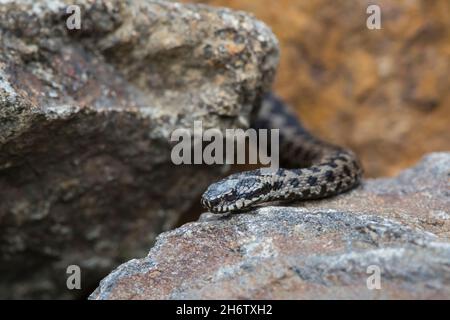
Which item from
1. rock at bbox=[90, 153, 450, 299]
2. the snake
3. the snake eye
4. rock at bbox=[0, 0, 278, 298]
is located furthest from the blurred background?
the snake eye

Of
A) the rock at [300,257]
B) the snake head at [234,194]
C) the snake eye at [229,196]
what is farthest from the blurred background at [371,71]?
the snake eye at [229,196]

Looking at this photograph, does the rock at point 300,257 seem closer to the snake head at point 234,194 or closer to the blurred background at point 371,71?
the snake head at point 234,194

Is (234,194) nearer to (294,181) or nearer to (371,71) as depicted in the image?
(294,181)

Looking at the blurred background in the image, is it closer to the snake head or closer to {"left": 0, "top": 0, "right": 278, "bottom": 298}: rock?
{"left": 0, "top": 0, "right": 278, "bottom": 298}: rock

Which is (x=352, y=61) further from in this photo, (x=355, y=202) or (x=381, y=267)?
(x=381, y=267)

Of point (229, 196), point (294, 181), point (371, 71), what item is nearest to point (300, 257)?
point (229, 196)

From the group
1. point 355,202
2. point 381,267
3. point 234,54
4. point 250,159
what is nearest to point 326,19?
point 250,159
